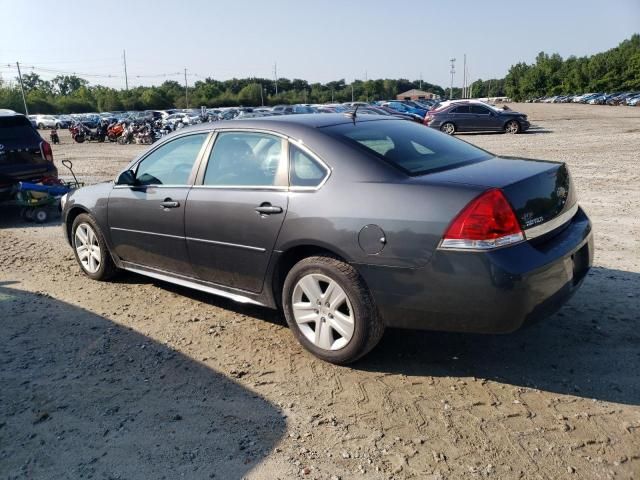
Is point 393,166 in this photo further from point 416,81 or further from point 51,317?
point 416,81

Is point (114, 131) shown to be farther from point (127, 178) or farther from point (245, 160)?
point (245, 160)

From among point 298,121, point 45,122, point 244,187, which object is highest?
point 45,122

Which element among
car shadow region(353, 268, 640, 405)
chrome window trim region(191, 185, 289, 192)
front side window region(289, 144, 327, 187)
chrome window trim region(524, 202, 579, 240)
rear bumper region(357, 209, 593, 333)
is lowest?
car shadow region(353, 268, 640, 405)

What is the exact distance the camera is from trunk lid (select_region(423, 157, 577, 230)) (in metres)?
3.08

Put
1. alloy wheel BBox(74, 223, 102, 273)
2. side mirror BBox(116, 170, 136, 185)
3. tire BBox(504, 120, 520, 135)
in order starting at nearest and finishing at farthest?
side mirror BBox(116, 170, 136, 185) → alloy wheel BBox(74, 223, 102, 273) → tire BBox(504, 120, 520, 135)

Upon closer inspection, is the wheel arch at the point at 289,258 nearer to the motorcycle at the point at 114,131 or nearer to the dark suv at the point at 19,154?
the dark suv at the point at 19,154

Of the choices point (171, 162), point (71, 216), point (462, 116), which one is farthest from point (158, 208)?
point (462, 116)

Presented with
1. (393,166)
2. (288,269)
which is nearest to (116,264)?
(288,269)

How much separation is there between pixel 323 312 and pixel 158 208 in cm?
182

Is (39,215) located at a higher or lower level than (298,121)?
lower

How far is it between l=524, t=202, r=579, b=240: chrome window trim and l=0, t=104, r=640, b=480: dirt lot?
88cm

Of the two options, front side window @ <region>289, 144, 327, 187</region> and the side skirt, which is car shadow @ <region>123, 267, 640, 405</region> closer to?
the side skirt

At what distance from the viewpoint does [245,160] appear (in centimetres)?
403

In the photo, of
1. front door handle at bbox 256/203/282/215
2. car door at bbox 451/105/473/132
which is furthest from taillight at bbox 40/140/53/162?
car door at bbox 451/105/473/132
